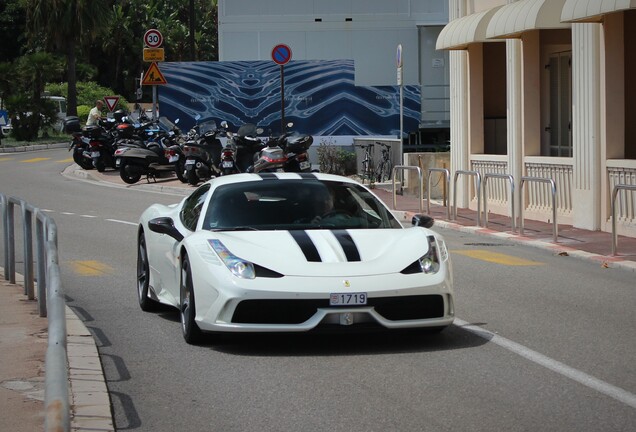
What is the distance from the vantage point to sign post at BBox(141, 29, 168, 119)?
106 feet

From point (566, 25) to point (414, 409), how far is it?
1414cm

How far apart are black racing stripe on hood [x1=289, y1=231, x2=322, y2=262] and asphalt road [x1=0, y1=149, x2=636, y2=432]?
0.70m

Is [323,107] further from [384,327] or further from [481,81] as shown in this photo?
[384,327]

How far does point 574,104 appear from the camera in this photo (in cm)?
2011

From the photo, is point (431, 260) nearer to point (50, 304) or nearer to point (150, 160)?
point (50, 304)

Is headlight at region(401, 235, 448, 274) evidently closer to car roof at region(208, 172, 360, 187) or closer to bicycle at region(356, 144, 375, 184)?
car roof at region(208, 172, 360, 187)

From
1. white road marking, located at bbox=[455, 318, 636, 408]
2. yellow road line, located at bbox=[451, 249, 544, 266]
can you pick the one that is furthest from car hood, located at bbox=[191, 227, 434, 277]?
yellow road line, located at bbox=[451, 249, 544, 266]

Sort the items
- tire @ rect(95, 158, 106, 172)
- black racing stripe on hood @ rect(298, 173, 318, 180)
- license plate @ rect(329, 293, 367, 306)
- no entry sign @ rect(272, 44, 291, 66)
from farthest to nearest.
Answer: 1. tire @ rect(95, 158, 106, 172)
2. no entry sign @ rect(272, 44, 291, 66)
3. black racing stripe on hood @ rect(298, 173, 318, 180)
4. license plate @ rect(329, 293, 367, 306)

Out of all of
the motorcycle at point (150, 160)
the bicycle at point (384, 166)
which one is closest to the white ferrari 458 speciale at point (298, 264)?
the bicycle at point (384, 166)

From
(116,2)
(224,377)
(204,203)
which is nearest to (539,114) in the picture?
(204,203)

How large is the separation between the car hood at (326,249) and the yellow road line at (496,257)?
6.10m

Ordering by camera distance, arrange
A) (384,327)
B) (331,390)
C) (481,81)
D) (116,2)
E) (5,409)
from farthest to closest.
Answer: (116,2), (481,81), (384,327), (331,390), (5,409)

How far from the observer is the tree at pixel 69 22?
57.9 m

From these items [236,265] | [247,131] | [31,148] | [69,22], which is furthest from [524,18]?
[69,22]
